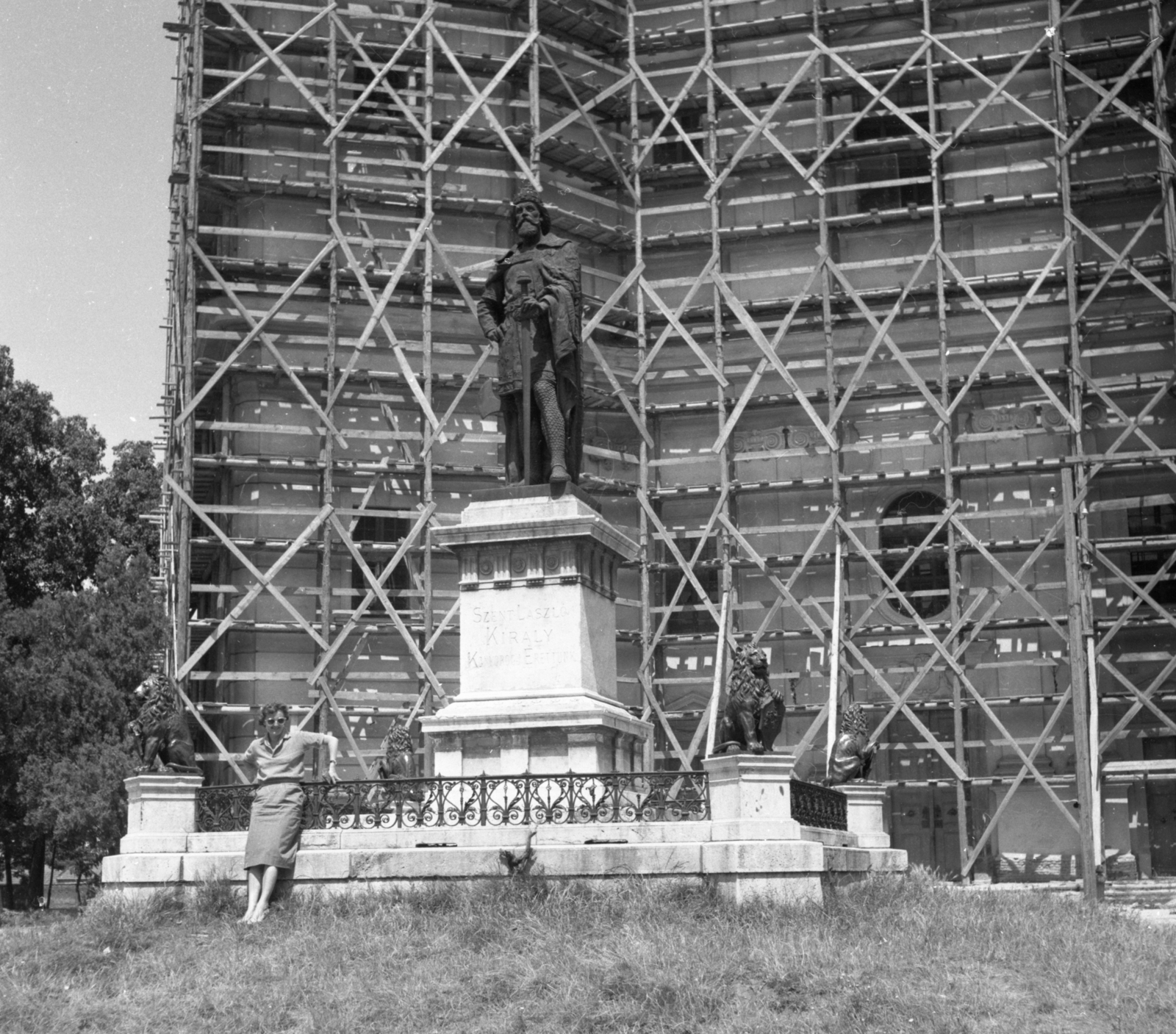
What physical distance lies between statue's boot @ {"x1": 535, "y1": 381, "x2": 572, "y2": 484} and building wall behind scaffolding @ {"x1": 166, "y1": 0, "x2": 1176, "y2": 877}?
40.4ft

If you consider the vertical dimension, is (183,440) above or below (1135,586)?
above

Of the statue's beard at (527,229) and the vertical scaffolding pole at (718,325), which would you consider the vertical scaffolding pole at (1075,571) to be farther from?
the statue's beard at (527,229)

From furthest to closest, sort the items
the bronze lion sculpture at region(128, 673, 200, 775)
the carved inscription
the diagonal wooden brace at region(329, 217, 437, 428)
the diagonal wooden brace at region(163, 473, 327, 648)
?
1. the diagonal wooden brace at region(329, 217, 437, 428)
2. the diagonal wooden brace at region(163, 473, 327, 648)
3. the bronze lion sculpture at region(128, 673, 200, 775)
4. the carved inscription

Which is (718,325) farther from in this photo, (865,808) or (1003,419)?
(865,808)

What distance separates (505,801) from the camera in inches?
574

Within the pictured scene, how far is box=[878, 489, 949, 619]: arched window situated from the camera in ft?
104

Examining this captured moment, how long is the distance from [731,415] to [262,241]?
9.09m

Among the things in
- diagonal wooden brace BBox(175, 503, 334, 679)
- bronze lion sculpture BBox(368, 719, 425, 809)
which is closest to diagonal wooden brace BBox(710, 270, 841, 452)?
diagonal wooden brace BBox(175, 503, 334, 679)

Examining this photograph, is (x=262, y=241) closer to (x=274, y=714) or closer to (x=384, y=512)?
(x=384, y=512)

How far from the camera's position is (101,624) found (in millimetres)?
31484

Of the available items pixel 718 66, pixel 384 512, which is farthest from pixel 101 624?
pixel 718 66

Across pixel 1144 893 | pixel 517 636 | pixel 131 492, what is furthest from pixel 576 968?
pixel 131 492

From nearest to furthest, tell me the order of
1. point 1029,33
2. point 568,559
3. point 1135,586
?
point 568,559 < point 1135,586 < point 1029,33

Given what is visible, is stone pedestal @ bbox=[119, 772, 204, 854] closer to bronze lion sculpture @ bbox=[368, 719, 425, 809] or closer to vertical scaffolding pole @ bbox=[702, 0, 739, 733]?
bronze lion sculpture @ bbox=[368, 719, 425, 809]
